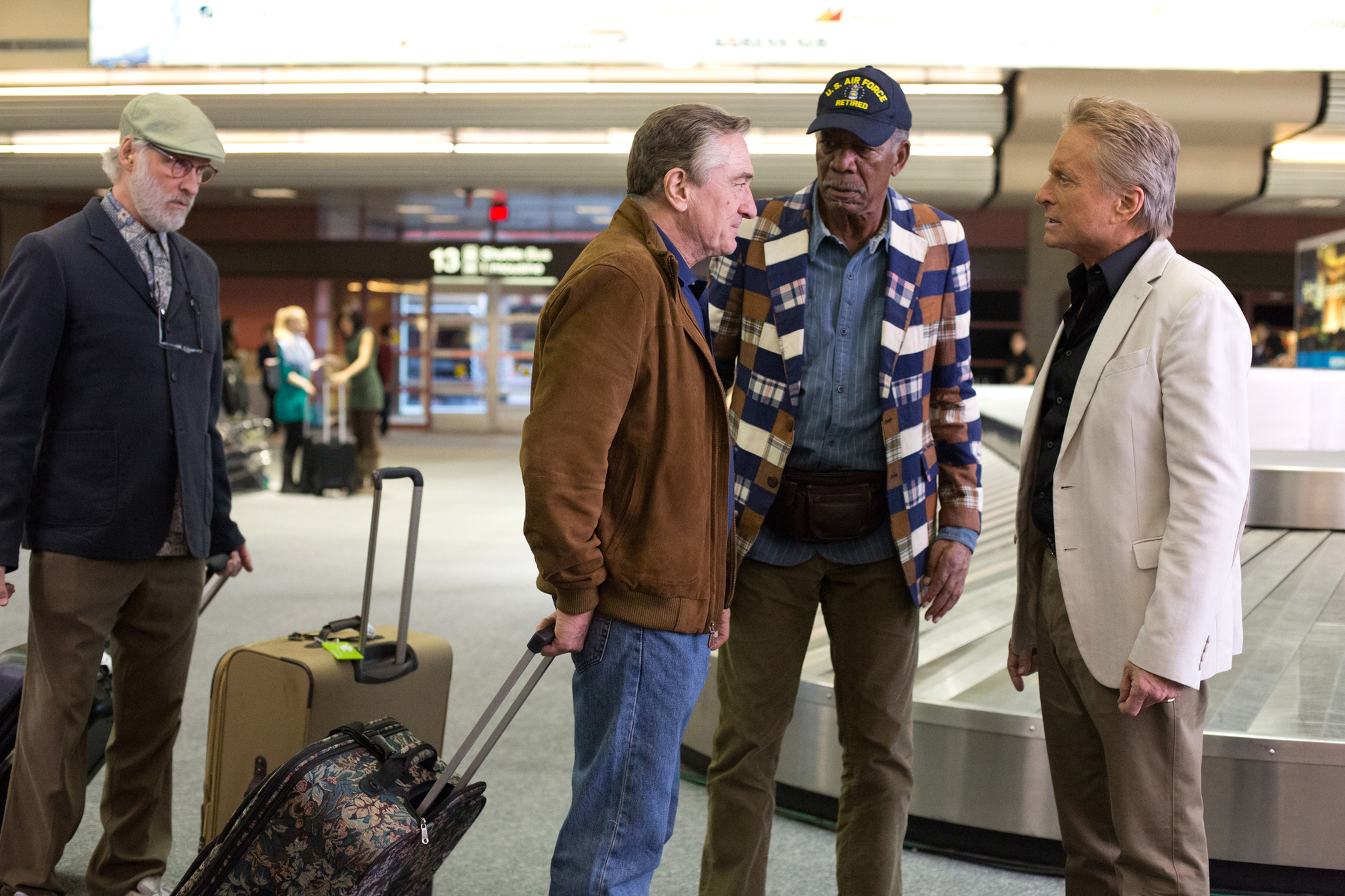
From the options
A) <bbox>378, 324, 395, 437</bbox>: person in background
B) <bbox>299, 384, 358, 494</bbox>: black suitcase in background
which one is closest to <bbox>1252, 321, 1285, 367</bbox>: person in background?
<bbox>299, 384, 358, 494</bbox>: black suitcase in background

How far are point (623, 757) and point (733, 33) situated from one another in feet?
24.5

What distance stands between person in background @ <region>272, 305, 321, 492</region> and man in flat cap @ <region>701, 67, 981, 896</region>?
8.78 meters

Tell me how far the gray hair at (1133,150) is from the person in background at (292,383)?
9.25 metres

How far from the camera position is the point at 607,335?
59.0 inches

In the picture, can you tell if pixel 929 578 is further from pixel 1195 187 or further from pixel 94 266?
pixel 1195 187

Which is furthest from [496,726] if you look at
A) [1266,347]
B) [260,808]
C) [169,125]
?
[1266,347]

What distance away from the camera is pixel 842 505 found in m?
2.03

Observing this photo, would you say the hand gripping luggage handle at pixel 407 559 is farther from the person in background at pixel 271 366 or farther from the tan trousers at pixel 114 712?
the person in background at pixel 271 366

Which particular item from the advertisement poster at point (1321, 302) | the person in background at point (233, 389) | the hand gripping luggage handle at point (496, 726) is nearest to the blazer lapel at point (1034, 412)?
the hand gripping luggage handle at point (496, 726)

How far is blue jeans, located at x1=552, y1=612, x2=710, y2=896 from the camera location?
1.56 m

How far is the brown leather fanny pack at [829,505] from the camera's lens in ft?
6.64

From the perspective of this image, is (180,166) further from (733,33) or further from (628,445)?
(733,33)

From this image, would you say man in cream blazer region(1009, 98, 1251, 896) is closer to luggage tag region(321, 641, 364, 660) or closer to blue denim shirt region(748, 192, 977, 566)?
blue denim shirt region(748, 192, 977, 566)

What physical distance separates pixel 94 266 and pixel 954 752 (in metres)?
2.21
